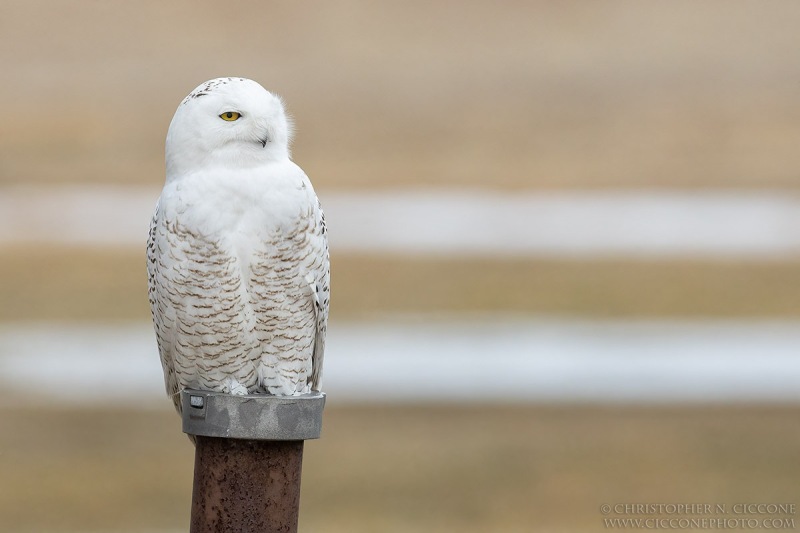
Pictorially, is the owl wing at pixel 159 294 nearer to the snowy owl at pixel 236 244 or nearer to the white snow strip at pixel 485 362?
the snowy owl at pixel 236 244

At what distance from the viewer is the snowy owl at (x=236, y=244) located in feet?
11.7

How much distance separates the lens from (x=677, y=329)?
11.6 meters

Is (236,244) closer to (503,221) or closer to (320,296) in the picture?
(320,296)

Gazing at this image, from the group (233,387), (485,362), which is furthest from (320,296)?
(485,362)

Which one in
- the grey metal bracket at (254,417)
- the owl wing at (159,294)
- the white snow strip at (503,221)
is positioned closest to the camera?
the grey metal bracket at (254,417)

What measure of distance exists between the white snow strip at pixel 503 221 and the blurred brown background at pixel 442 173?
1.48ft

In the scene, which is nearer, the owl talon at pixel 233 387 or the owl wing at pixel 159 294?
the owl wing at pixel 159 294

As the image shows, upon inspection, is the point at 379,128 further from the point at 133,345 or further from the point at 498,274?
the point at 133,345

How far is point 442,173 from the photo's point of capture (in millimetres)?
19219

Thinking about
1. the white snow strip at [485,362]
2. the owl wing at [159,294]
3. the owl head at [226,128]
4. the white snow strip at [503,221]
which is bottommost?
the owl wing at [159,294]

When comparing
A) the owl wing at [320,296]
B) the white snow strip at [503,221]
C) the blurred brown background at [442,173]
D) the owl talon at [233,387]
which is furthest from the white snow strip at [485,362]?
the owl talon at [233,387]

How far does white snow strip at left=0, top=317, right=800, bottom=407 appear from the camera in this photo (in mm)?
10094

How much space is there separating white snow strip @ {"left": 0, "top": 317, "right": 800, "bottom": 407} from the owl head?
6476mm

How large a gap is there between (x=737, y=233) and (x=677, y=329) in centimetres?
437
